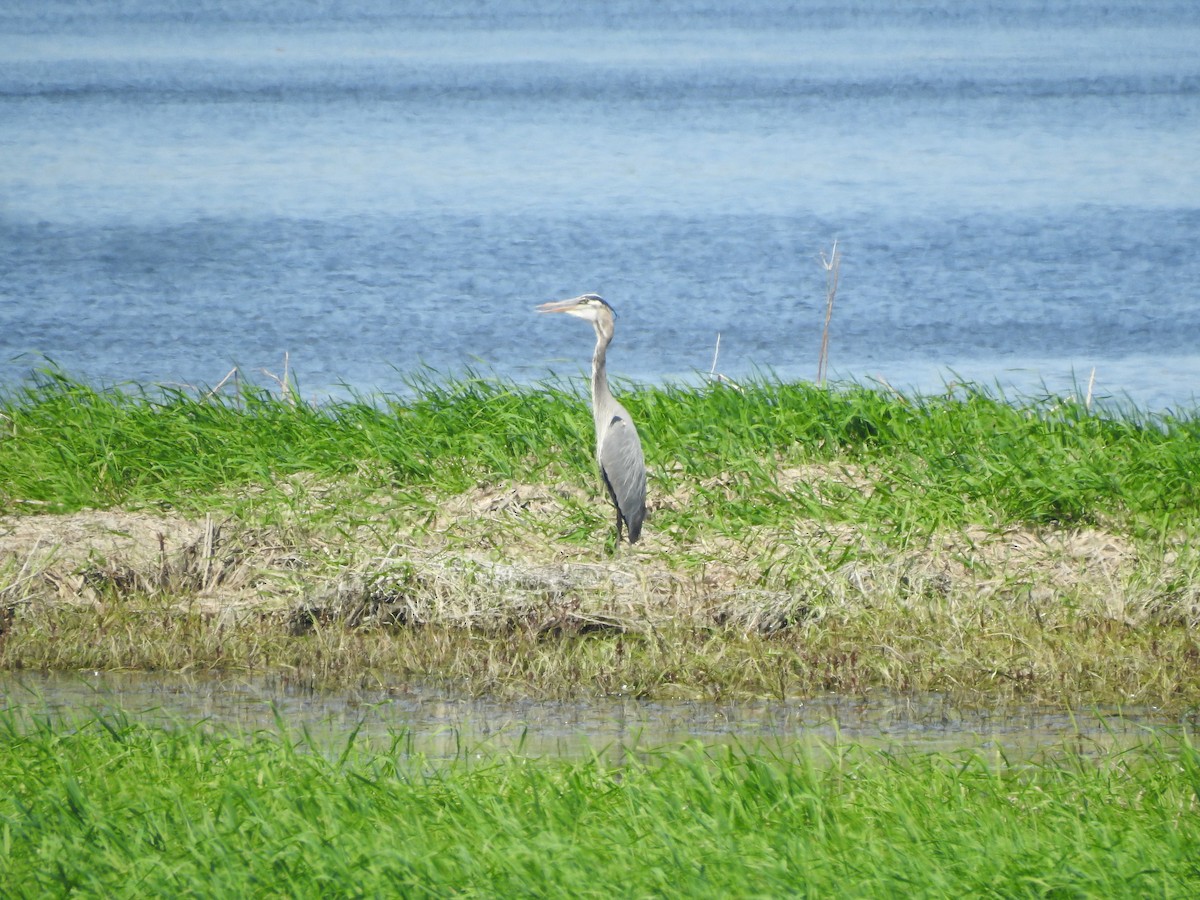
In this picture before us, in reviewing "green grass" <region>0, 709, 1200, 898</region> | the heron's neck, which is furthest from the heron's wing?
"green grass" <region>0, 709, 1200, 898</region>

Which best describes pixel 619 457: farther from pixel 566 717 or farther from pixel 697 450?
pixel 566 717

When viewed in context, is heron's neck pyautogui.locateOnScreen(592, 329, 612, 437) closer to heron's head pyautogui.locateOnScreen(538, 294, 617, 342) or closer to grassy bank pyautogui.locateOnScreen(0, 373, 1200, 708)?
heron's head pyautogui.locateOnScreen(538, 294, 617, 342)

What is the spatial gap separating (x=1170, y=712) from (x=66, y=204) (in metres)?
24.6

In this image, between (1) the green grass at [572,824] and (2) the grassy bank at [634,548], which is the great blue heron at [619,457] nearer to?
(2) the grassy bank at [634,548]

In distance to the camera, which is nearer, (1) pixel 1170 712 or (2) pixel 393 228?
(1) pixel 1170 712

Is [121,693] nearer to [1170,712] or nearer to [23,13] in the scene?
[1170,712]

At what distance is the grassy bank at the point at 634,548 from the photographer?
7.07 meters

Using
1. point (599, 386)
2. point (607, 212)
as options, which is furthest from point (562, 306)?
point (607, 212)

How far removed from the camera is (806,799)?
464 cm

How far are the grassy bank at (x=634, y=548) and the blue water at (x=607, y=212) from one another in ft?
8.97

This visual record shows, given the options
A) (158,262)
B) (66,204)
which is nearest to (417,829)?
(158,262)

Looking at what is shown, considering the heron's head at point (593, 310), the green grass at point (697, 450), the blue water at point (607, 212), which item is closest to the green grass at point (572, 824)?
the green grass at point (697, 450)

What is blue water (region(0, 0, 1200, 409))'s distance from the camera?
18547 millimetres

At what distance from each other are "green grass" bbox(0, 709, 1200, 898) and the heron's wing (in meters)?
2.56
